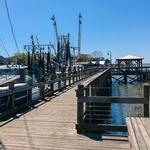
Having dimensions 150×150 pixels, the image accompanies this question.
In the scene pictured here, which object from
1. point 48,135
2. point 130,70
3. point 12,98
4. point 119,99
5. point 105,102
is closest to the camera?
point 48,135

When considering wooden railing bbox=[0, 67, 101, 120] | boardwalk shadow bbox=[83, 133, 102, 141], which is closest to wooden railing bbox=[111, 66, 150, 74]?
wooden railing bbox=[0, 67, 101, 120]

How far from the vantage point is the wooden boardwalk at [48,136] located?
7.87 metres

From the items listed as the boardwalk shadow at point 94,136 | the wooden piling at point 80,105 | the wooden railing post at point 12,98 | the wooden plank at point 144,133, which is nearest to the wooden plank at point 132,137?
the wooden plank at point 144,133

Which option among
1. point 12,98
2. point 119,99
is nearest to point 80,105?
point 119,99

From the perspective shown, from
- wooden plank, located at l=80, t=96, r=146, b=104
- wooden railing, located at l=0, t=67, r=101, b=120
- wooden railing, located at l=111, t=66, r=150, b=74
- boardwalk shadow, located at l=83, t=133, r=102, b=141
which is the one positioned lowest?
boardwalk shadow, located at l=83, t=133, r=102, b=141

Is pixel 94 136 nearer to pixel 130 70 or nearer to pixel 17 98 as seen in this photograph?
pixel 17 98

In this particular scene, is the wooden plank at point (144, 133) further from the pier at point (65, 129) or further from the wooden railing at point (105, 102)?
the wooden railing at point (105, 102)

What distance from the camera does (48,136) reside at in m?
8.83

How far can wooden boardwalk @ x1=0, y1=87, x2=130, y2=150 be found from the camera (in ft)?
25.8

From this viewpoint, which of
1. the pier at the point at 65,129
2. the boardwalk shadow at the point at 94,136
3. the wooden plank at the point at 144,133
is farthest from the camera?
the boardwalk shadow at the point at 94,136

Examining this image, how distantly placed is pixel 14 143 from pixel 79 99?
7.06ft

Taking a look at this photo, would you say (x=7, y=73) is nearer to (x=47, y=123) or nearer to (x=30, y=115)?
(x=30, y=115)

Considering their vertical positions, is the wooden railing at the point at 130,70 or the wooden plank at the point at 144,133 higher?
the wooden railing at the point at 130,70

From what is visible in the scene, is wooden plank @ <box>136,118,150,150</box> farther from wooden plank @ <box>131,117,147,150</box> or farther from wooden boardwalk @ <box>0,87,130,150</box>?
wooden boardwalk @ <box>0,87,130,150</box>
